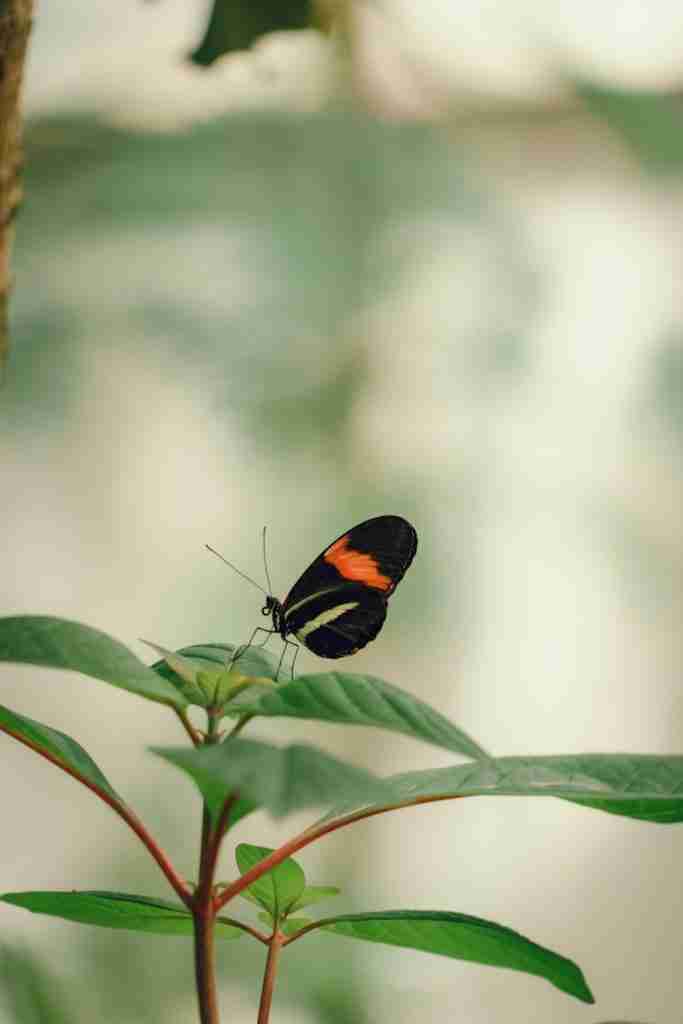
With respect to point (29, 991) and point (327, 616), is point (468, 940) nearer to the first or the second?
point (327, 616)

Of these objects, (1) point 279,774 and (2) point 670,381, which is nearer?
(1) point 279,774

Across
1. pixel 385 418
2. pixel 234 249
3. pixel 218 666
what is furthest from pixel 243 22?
pixel 218 666

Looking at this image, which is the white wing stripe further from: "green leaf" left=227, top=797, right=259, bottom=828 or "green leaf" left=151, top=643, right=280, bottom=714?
"green leaf" left=227, top=797, right=259, bottom=828

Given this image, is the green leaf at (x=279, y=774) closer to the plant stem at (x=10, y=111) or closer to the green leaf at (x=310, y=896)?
the green leaf at (x=310, y=896)

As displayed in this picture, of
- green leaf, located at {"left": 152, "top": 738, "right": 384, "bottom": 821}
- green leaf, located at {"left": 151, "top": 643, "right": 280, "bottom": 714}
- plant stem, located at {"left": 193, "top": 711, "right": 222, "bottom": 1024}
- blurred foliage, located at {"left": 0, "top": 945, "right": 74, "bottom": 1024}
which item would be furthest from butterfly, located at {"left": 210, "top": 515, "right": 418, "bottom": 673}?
blurred foliage, located at {"left": 0, "top": 945, "right": 74, "bottom": 1024}

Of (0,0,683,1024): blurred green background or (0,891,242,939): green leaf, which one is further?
(0,0,683,1024): blurred green background

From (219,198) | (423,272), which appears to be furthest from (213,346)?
(423,272)

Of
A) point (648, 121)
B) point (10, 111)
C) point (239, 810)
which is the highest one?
point (648, 121)

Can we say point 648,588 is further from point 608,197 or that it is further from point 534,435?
point 608,197
